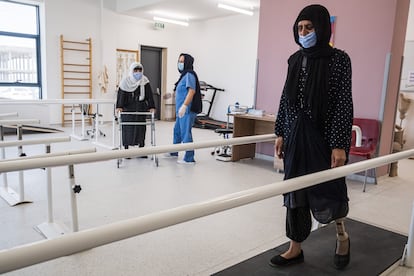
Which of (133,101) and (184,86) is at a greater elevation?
(184,86)

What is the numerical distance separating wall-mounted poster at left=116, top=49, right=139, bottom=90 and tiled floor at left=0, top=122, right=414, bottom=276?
4320mm

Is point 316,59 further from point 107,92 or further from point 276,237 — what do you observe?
point 107,92

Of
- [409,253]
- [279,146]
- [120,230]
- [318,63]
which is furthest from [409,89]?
[120,230]

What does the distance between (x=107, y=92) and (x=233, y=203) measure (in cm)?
822

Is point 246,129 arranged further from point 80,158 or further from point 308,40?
point 80,158

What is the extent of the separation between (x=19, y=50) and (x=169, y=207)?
6.33 metres

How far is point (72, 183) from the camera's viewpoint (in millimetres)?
2277

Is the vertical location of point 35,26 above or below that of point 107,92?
above

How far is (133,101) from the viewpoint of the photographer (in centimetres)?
508

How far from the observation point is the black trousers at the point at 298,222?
1.97 metres

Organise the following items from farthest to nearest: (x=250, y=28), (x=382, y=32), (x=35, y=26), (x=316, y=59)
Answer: (x=250, y=28), (x=35, y=26), (x=382, y=32), (x=316, y=59)

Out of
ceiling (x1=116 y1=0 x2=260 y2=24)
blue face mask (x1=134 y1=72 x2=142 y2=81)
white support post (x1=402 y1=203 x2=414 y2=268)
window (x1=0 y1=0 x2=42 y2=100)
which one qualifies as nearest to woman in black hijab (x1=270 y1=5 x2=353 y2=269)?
white support post (x1=402 y1=203 x2=414 y2=268)

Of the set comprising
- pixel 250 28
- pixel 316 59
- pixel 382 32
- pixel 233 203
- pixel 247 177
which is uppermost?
pixel 250 28

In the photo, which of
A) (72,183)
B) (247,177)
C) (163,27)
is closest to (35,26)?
(163,27)
